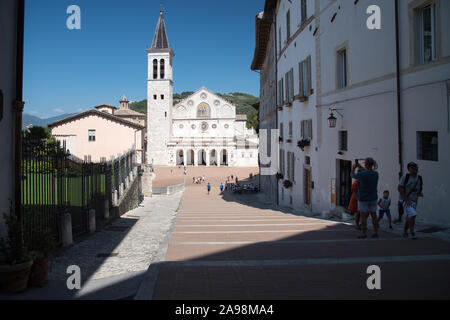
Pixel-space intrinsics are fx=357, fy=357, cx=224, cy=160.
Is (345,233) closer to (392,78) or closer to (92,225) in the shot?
(392,78)

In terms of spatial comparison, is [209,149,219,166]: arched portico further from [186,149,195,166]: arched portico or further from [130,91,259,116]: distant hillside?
[130,91,259,116]: distant hillside

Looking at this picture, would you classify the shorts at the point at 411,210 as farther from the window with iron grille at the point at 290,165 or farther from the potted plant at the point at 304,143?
the window with iron grille at the point at 290,165

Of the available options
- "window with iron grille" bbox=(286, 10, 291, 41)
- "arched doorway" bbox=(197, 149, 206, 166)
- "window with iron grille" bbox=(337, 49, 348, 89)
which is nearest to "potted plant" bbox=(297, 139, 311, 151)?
"window with iron grille" bbox=(337, 49, 348, 89)

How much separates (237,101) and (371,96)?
6351 inches

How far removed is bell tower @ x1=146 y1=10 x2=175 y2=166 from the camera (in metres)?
63.1

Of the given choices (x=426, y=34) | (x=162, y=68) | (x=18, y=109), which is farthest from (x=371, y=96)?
(x=162, y=68)

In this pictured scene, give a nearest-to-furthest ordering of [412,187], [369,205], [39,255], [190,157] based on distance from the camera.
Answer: [39,255] < [412,187] < [369,205] < [190,157]

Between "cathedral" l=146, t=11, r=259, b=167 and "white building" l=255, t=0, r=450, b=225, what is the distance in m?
49.1

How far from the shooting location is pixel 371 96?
9562 millimetres

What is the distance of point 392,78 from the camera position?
866 cm

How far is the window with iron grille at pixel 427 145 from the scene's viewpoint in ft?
24.4

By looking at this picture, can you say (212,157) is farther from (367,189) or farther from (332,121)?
(367,189)
